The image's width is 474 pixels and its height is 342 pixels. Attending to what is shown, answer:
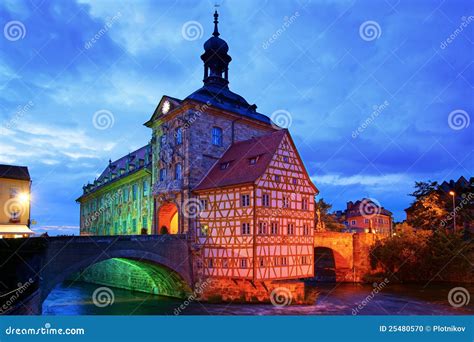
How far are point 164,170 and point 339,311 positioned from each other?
51.3 ft

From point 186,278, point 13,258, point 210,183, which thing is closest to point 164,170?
point 210,183

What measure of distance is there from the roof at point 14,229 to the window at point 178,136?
1152 cm

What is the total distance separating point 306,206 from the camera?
97.0ft

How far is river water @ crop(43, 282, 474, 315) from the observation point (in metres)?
24.8

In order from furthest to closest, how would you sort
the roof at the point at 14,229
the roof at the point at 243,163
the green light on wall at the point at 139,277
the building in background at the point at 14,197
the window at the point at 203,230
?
the building in background at the point at 14,197
the roof at the point at 14,229
the green light on wall at the point at 139,277
the window at the point at 203,230
the roof at the point at 243,163

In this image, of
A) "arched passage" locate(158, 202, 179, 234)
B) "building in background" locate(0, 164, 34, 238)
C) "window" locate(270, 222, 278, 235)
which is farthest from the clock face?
"building in background" locate(0, 164, 34, 238)

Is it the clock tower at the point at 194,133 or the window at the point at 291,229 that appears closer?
the window at the point at 291,229

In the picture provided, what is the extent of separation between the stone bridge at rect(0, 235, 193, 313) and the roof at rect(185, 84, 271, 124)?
9.89 metres

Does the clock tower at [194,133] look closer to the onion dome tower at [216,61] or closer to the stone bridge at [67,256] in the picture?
the onion dome tower at [216,61]

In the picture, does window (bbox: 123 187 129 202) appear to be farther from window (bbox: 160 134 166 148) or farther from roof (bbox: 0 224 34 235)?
roof (bbox: 0 224 34 235)

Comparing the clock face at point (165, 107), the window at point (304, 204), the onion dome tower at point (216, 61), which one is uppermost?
the onion dome tower at point (216, 61)

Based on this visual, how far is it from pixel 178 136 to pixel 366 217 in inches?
2152

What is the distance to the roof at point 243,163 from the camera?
26.7 meters

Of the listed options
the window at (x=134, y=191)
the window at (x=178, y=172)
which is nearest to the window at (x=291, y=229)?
the window at (x=178, y=172)
